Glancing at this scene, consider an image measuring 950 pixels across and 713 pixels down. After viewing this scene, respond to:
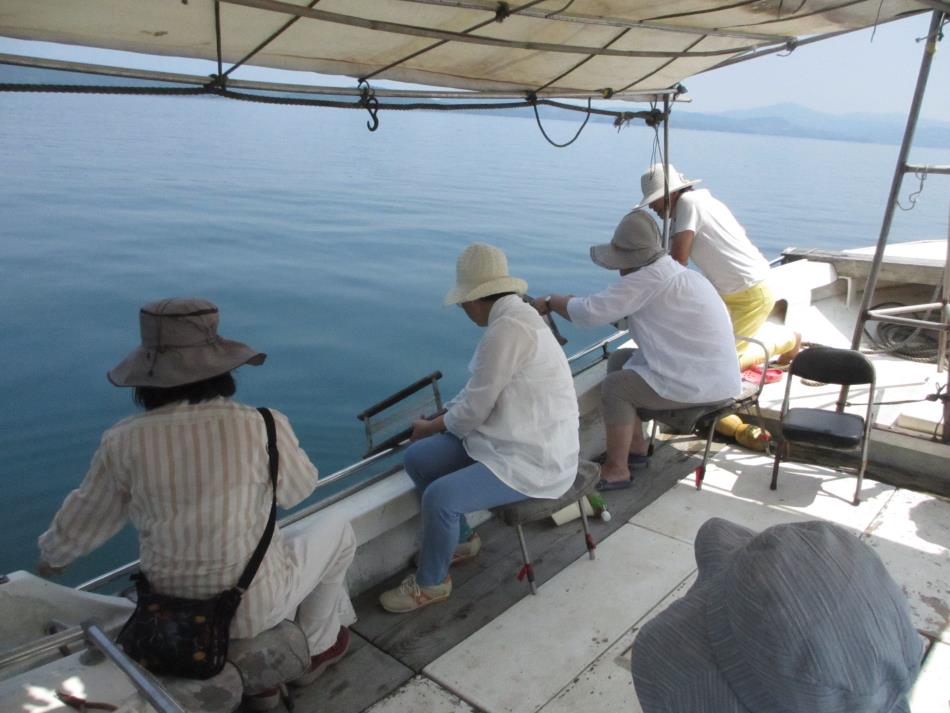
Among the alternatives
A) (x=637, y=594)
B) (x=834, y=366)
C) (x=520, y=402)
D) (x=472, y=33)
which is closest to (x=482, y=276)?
(x=520, y=402)

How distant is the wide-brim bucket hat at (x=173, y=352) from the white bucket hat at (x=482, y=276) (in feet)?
3.25

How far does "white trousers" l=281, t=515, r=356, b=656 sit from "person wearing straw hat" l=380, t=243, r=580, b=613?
1.21 ft

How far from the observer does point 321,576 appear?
2.39 metres

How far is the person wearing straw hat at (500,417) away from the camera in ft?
8.87

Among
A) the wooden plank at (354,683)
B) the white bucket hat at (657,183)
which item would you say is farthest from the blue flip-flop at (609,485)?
the white bucket hat at (657,183)

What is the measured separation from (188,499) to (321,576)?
61 centimetres

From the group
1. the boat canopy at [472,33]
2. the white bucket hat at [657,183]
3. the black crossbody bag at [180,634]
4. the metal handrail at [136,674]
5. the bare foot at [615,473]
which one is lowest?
the bare foot at [615,473]

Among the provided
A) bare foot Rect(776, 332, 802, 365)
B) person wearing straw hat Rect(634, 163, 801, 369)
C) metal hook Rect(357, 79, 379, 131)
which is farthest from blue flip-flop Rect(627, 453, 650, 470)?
metal hook Rect(357, 79, 379, 131)

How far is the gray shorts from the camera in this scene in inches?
145

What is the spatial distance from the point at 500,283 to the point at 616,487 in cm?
156

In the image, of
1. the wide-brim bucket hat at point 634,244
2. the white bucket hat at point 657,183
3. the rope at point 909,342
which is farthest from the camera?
the rope at point 909,342

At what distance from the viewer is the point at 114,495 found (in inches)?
79.8

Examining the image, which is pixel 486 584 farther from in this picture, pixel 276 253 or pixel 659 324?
pixel 276 253

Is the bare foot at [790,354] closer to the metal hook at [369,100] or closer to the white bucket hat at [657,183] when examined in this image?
the white bucket hat at [657,183]
